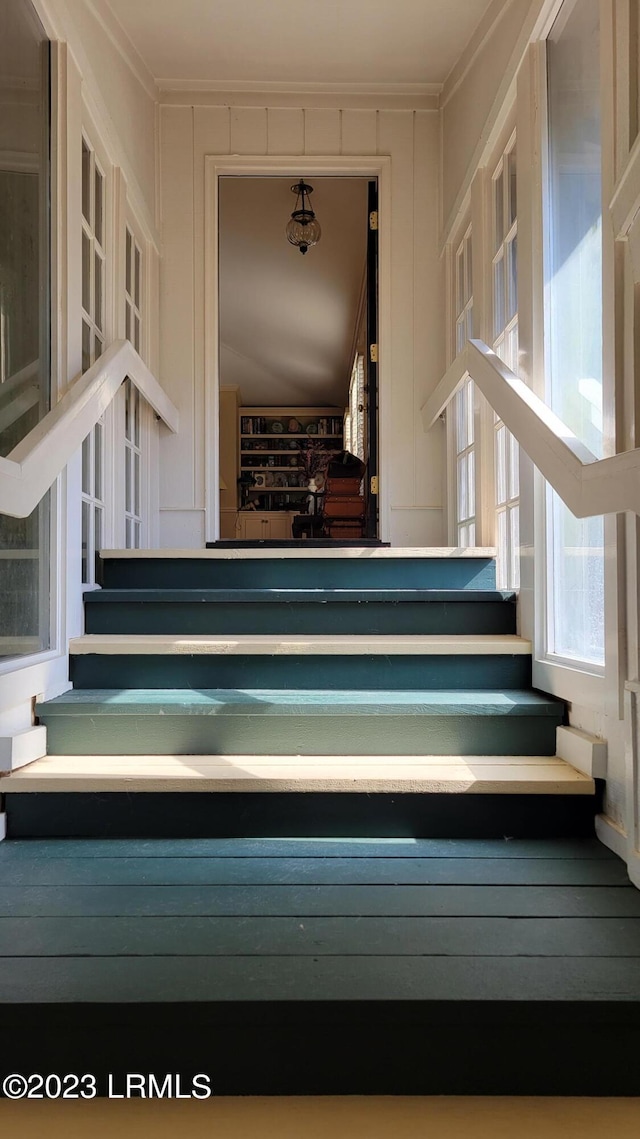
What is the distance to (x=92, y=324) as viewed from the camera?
2.44 meters

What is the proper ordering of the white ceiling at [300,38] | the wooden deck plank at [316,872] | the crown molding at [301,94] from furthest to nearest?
the crown molding at [301,94] → the white ceiling at [300,38] → the wooden deck plank at [316,872]

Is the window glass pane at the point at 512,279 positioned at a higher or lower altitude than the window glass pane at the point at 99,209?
lower

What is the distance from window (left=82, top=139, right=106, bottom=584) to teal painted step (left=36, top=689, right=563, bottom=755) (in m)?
0.73

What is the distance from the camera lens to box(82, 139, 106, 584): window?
2.35m

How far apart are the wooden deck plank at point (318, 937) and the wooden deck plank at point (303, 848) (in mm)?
257

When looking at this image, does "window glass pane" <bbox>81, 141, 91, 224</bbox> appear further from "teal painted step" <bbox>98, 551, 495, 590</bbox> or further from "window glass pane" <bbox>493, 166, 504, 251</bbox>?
"window glass pane" <bbox>493, 166, 504, 251</bbox>

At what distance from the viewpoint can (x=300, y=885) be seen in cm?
129

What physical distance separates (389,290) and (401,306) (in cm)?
11

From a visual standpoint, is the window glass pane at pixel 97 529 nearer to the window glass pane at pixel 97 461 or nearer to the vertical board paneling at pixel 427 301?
the window glass pane at pixel 97 461

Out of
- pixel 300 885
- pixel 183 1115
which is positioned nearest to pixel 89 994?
pixel 183 1115

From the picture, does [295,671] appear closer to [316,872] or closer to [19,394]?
[316,872]

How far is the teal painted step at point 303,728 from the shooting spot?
169 centimetres

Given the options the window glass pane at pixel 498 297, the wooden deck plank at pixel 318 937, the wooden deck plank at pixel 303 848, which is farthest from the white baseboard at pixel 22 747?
the window glass pane at pixel 498 297

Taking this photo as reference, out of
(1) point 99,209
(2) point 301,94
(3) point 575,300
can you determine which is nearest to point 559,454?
(3) point 575,300
